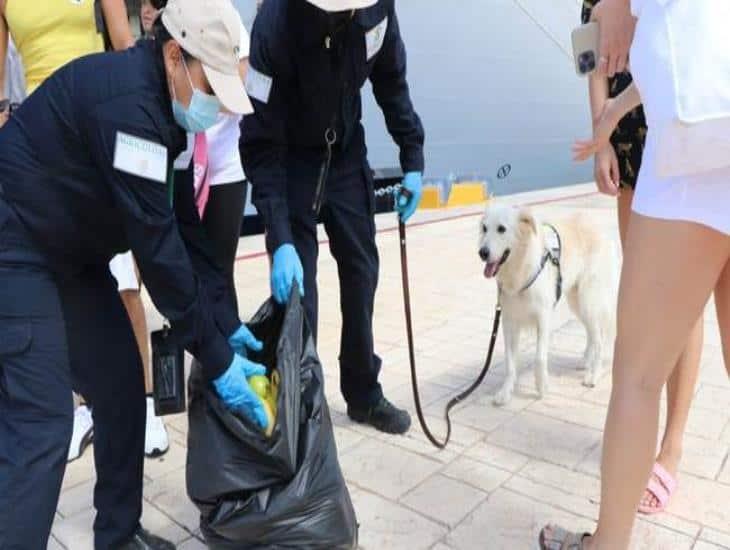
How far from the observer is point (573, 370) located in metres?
3.61

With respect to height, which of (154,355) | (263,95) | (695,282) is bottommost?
(154,355)

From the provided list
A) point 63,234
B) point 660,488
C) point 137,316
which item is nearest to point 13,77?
point 137,316

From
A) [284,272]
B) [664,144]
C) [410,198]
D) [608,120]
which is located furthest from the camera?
[410,198]

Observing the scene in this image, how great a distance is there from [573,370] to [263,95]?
92.4 inches

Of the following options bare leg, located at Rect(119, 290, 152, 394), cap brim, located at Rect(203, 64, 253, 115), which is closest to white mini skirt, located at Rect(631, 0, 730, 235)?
cap brim, located at Rect(203, 64, 253, 115)

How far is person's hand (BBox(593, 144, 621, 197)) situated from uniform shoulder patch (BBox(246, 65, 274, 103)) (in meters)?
1.20

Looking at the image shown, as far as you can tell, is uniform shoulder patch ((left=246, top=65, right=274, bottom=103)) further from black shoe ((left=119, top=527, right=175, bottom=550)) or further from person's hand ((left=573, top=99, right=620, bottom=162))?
black shoe ((left=119, top=527, right=175, bottom=550))

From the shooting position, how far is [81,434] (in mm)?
2799

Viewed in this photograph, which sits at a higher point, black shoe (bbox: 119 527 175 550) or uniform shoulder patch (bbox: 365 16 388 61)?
uniform shoulder patch (bbox: 365 16 388 61)

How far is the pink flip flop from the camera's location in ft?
7.21

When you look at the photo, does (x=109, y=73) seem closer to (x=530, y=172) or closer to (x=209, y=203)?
(x=209, y=203)

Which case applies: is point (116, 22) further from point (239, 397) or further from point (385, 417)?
point (385, 417)

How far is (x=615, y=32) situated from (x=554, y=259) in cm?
183

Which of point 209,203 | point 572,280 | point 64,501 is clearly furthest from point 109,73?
point 572,280
